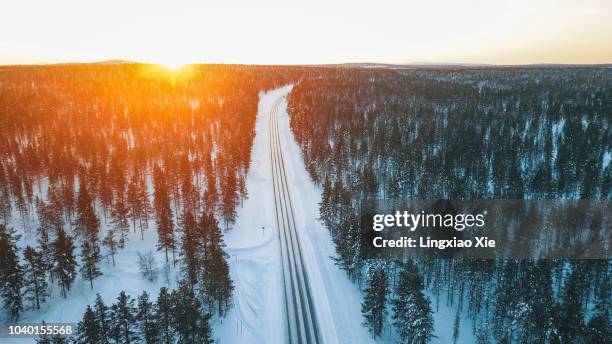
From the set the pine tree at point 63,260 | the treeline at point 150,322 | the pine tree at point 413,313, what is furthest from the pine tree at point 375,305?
the pine tree at point 63,260

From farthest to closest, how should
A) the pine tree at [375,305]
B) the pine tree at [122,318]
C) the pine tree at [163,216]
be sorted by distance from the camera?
1. the pine tree at [163,216]
2. the pine tree at [375,305]
3. the pine tree at [122,318]

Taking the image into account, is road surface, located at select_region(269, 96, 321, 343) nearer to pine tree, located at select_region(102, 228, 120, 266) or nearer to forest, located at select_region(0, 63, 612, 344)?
forest, located at select_region(0, 63, 612, 344)

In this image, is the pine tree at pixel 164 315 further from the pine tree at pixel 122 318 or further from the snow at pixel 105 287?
the snow at pixel 105 287

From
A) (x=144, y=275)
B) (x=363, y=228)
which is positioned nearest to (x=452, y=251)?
(x=363, y=228)

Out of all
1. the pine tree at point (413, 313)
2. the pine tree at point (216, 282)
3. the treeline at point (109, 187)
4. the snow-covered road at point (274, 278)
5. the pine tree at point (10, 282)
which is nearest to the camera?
the pine tree at point (413, 313)

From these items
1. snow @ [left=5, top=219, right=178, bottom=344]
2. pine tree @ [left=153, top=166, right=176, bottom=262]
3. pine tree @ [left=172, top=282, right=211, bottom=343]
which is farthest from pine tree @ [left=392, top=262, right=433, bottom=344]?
pine tree @ [left=153, top=166, right=176, bottom=262]

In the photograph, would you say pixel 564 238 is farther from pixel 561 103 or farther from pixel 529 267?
pixel 561 103

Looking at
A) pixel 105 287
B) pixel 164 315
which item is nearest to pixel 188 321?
pixel 164 315
